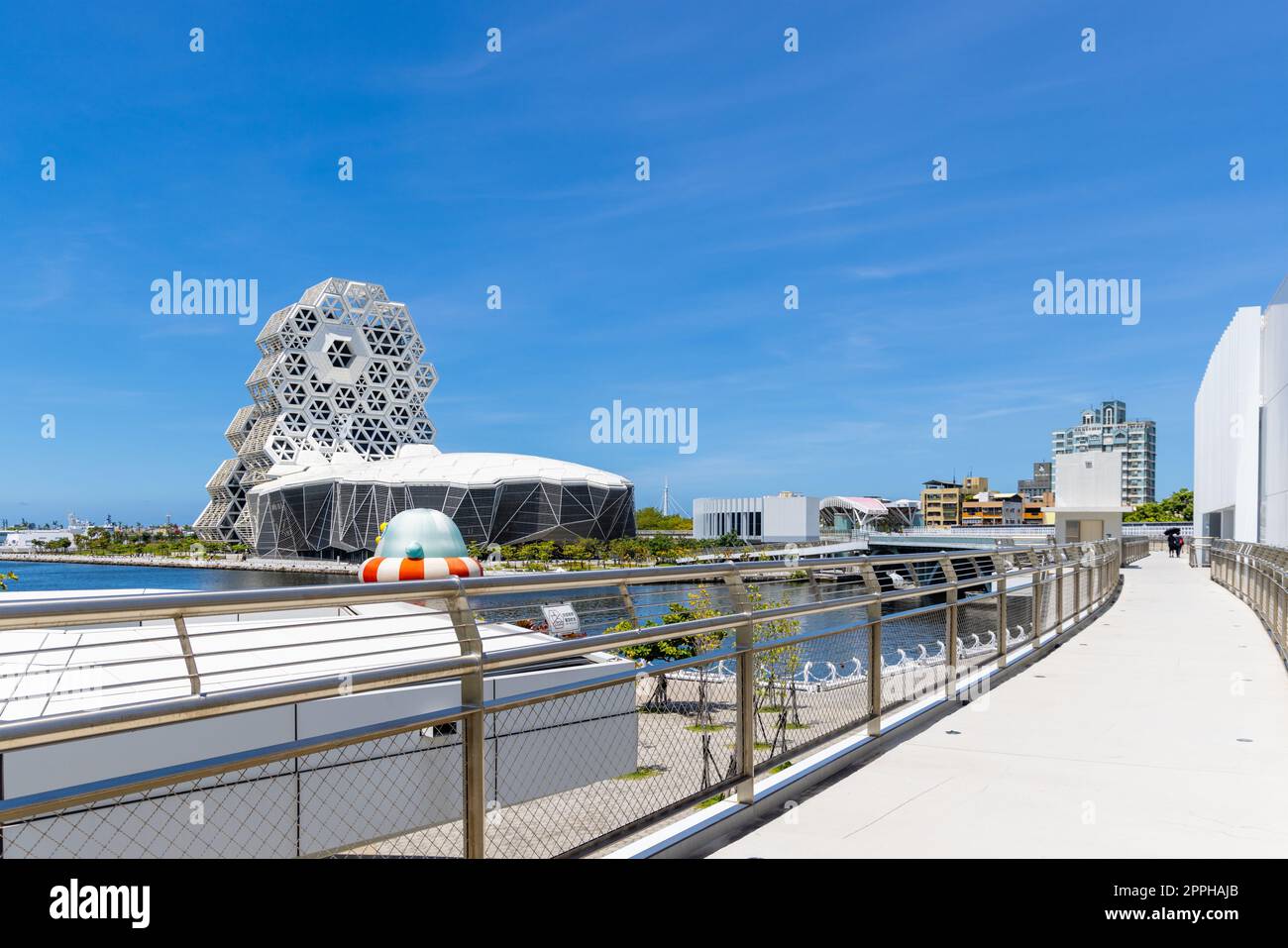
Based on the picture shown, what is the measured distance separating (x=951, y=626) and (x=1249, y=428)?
27030 mm

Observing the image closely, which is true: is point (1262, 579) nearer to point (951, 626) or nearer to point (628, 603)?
point (951, 626)

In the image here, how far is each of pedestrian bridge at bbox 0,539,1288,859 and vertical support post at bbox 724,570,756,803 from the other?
0.06 feet

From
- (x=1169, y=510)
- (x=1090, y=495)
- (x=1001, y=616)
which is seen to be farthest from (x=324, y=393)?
(x=1001, y=616)

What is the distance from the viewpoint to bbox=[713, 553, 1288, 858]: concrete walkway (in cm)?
438

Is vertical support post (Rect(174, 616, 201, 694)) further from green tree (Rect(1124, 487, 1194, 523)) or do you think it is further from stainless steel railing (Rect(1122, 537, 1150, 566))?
green tree (Rect(1124, 487, 1194, 523))

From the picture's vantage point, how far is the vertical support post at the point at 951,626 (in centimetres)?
790

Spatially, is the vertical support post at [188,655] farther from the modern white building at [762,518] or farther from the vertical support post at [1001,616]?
the modern white building at [762,518]

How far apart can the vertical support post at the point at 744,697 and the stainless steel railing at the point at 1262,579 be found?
7723mm

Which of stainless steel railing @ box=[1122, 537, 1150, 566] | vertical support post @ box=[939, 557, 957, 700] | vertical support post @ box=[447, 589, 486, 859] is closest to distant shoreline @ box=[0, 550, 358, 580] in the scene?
stainless steel railing @ box=[1122, 537, 1150, 566]

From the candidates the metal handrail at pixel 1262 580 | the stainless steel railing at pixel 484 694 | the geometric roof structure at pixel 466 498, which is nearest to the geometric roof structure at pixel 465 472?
the geometric roof structure at pixel 466 498

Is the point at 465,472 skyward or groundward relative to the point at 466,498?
skyward

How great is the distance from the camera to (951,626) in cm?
809
